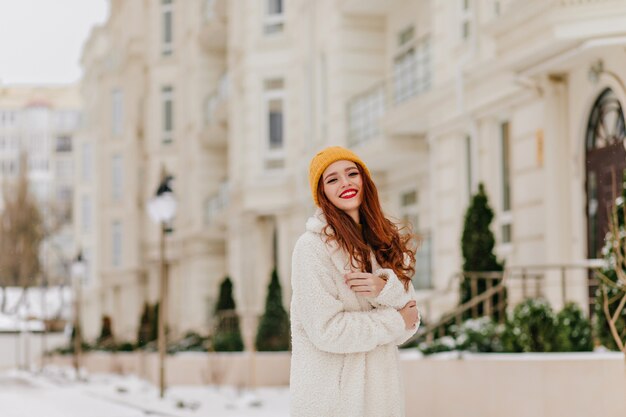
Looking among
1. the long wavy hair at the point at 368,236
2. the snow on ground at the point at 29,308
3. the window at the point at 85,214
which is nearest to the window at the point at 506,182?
the long wavy hair at the point at 368,236

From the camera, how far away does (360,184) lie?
13.4 feet

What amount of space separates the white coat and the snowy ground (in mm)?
11593

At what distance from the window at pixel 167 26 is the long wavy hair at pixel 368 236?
3920 centimetres

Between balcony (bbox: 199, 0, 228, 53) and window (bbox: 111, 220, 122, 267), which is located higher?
balcony (bbox: 199, 0, 228, 53)

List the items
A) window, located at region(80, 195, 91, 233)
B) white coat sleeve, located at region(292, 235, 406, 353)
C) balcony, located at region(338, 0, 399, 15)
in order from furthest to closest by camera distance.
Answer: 1. window, located at region(80, 195, 91, 233)
2. balcony, located at region(338, 0, 399, 15)
3. white coat sleeve, located at region(292, 235, 406, 353)

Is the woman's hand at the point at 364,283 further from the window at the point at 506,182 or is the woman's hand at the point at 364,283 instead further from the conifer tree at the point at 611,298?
the window at the point at 506,182

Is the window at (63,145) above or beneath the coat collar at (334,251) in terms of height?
above

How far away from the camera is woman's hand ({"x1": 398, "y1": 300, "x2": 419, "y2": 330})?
4.01 meters

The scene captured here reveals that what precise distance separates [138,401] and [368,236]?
1585 cm

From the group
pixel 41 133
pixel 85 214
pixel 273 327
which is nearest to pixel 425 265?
pixel 273 327

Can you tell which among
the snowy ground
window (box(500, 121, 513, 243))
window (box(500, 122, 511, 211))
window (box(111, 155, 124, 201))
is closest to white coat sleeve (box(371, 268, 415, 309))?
the snowy ground

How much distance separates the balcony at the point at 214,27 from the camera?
112ft

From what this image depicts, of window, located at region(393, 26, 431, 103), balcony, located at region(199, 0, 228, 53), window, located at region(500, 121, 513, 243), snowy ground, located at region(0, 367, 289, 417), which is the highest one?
balcony, located at region(199, 0, 228, 53)

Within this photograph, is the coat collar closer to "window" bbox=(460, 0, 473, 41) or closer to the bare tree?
"window" bbox=(460, 0, 473, 41)
